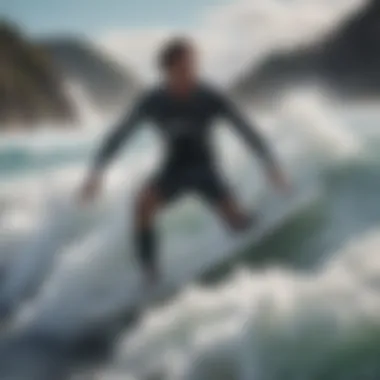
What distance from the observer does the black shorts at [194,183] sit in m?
1.22

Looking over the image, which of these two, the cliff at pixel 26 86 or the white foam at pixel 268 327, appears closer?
the white foam at pixel 268 327

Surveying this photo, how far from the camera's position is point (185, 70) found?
1230mm

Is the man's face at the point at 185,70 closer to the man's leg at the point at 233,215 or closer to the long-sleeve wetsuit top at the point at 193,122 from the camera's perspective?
the long-sleeve wetsuit top at the point at 193,122

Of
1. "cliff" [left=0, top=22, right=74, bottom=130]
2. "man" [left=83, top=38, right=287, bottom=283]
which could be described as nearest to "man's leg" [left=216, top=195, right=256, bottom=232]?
"man" [left=83, top=38, right=287, bottom=283]

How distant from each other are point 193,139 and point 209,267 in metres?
0.20

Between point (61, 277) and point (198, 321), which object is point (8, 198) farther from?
point (198, 321)

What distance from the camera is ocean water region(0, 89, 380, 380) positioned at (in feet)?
3.82

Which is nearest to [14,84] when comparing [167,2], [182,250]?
[167,2]

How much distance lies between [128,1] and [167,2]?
0.22 ft

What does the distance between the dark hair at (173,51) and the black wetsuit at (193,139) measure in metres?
0.05

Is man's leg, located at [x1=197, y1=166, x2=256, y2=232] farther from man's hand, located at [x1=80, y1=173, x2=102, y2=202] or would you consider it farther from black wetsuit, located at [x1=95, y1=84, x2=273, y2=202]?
man's hand, located at [x1=80, y1=173, x2=102, y2=202]

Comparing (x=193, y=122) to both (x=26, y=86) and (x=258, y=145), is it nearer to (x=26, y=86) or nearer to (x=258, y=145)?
(x=258, y=145)

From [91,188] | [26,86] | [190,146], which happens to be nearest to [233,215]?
[190,146]

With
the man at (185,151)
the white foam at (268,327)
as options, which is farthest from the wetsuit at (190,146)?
the white foam at (268,327)
